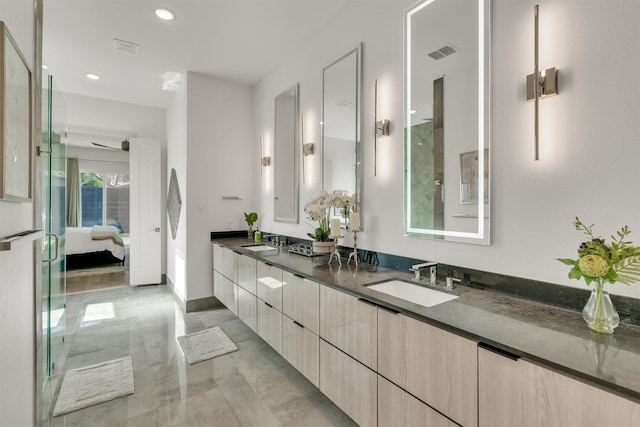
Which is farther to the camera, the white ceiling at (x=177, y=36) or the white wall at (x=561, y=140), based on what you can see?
the white ceiling at (x=177, y=36)

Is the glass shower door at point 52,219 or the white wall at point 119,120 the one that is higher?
the white wall at point 119,120

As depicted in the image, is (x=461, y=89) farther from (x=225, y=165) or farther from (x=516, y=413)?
(x=225, y=165)

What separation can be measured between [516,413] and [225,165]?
399cm

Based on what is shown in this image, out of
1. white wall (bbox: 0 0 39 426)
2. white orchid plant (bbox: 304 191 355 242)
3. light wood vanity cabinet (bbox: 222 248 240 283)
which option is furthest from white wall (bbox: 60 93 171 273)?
white wall (bbox: 0 0 39 426)

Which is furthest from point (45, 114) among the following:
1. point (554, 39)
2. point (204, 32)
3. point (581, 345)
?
point (581, 345)

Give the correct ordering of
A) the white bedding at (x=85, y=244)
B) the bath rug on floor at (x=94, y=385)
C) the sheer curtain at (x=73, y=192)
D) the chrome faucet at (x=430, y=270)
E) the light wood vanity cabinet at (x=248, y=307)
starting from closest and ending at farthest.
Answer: the chrome faucet at (x=430, y=270) → the bath rug on floor at (x=94, y=385) → the light wood vanity cabinet at (x=248, y=307) → the white bedding at (x=85, y=244) → the sheer curtain at (x=73, y=192)

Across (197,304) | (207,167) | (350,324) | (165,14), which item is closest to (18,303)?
(350,324)

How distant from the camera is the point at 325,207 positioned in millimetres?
2551

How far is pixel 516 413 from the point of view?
1011mm

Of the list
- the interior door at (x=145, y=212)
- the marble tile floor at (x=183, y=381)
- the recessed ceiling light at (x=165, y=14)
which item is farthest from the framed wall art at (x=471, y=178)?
the interior door at (x=145, y=212)

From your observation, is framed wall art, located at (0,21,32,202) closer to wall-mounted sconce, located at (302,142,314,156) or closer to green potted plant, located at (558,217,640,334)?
green potted plant, located at (558,217,640,334)

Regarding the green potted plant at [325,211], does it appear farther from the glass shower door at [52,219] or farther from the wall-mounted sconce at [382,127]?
the glass shower door at [52,219]

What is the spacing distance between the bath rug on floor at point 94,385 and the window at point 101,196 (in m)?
6.80

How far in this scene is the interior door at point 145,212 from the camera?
16.5ft
